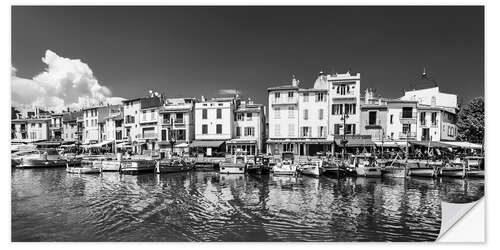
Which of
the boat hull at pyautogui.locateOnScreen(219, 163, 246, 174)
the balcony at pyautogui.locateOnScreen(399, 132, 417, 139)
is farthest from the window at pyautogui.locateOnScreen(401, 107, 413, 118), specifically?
the boat hull at pyautogui.locateOnScreen(219, 163, 246, 174)

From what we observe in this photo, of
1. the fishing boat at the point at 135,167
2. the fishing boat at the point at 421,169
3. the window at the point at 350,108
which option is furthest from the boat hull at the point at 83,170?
the fishing boat at the point at 421,169

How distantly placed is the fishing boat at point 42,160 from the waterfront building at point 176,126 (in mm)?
6811

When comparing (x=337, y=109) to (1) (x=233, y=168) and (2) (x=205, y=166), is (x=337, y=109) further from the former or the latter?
(2) (x=205, y=166)

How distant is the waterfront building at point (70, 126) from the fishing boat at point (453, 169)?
2803 cm

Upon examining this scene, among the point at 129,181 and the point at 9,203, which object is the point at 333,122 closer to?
the point at 129,181

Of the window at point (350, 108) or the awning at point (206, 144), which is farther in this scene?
the awning at point (206, 144)

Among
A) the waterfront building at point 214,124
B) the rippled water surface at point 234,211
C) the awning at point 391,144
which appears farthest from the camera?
the waterfront building at point 214,124

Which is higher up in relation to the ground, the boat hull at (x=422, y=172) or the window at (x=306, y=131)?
the window at (x=306, y=131)

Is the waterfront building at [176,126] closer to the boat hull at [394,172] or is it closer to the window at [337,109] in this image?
the window at [337,109]

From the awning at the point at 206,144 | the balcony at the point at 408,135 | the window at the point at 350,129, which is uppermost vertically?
the window at the point at 350,129

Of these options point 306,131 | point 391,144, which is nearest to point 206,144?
point 306,131

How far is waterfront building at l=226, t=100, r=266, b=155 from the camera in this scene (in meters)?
19.3

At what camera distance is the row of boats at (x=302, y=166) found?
12766mm

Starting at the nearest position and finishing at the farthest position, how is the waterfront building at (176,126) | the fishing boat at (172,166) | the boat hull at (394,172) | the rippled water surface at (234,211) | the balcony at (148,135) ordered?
the rippled water surface at (234,211) → the boat hull at (394,172) → the fishing boat at (172,166) → the waterfront building at (176,126) → the balcony at (148,135)
